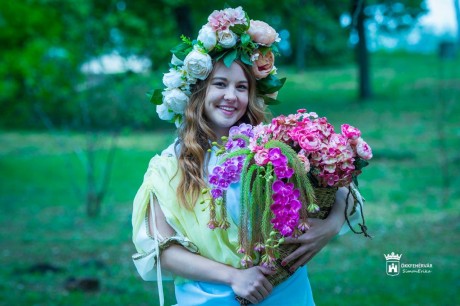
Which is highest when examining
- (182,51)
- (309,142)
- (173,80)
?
(182,51)

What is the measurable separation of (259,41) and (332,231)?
86cm

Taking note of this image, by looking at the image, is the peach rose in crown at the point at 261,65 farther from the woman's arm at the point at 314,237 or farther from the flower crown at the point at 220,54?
the woman's arm at the point at 314,237

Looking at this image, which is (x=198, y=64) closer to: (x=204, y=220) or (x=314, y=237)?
(x=204, y=220)

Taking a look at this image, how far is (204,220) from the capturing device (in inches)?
102

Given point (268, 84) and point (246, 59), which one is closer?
point (246, 59)

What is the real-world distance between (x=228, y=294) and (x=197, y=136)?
67 centimetres

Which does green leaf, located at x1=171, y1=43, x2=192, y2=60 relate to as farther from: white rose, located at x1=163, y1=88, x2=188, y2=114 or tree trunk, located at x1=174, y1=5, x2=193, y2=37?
tree trunk, located at x1=174, y1=5, x2=193, y2=37

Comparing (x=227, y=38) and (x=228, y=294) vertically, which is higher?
(x=227, y=38)

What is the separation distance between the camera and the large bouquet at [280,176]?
2.36 metres

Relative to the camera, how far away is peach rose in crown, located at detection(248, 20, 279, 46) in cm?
280

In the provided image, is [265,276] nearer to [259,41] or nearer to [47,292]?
[259,41]

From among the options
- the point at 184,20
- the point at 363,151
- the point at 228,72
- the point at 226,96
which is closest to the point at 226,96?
the point at 226,96

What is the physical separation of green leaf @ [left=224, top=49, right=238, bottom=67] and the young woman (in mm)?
26

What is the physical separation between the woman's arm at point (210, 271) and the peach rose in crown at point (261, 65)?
706 millimetres
